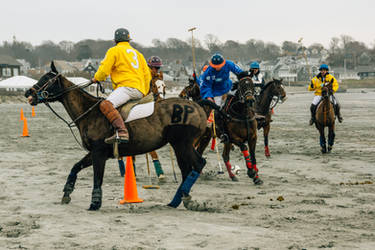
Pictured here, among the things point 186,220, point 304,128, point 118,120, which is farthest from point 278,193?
point 304,128

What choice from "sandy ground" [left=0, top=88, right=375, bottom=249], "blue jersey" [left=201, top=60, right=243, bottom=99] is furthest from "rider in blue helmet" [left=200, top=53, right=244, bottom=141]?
"sandy ground" [left=0, top=88, right=375, bottom=249]

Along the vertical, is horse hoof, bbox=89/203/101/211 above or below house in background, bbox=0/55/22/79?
below

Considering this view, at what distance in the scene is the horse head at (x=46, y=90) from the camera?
26.9 ft

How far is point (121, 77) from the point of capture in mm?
7977

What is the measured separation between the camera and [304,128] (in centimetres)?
2259

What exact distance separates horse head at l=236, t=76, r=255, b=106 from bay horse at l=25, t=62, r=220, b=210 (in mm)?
2304

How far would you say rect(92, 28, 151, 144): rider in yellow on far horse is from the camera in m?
7.69

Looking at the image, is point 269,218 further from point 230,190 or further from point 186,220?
point 230,190

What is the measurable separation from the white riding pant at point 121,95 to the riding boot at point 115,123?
181 millimetres

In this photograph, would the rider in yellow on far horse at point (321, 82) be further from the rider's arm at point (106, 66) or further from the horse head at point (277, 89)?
the rider's arm at point (106, 66)

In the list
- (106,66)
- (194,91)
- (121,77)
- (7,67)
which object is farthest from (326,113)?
(7,67)

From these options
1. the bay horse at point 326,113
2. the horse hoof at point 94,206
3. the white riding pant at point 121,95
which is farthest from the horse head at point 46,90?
the bay horse at point 326,113

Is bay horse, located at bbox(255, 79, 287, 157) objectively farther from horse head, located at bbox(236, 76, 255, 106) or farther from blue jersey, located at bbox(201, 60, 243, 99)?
horse head, located at bbox(236, 76, 255, 106)

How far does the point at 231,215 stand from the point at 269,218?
567 millimetres
